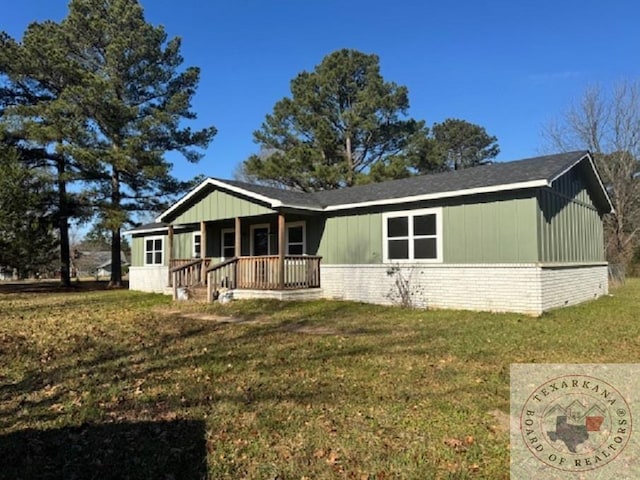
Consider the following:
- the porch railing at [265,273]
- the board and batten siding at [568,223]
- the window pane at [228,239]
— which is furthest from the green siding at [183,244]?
the board and batten siding at [568,223]

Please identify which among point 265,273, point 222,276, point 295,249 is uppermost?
point 295,249

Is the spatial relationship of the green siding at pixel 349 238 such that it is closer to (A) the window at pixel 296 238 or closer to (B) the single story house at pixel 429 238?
(B) the single story house at pixel 429 238

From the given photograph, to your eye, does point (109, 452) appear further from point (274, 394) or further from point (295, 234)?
point (295, 234)

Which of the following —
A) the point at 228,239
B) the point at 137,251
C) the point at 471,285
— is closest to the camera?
the point at 471,285

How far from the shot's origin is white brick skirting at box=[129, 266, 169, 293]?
19.7 m

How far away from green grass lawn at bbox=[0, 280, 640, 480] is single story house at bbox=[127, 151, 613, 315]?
191cm

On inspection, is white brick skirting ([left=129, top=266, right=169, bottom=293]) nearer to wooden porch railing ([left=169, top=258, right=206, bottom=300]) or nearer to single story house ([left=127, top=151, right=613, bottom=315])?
single story house ([left=127, top=151, right=613, bottom=315])

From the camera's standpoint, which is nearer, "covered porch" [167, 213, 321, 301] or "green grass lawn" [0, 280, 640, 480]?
"green grass lawn" [0, 280, 640, 480]

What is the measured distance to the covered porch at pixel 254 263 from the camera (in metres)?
13.4

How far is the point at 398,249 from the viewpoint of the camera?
1264cm

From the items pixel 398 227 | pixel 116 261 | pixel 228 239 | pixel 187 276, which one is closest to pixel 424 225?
pixel 398 227

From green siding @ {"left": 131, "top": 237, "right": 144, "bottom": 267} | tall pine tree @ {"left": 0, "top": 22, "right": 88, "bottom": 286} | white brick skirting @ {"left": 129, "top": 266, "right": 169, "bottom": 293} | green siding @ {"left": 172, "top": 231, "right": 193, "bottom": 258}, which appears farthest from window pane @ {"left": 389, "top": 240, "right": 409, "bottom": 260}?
tall pine tree @ {"left": 0, "top": 22, "right": 88, "bottom": 286}

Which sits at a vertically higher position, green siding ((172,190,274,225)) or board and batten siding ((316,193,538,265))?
green siding ((172,190,274,225))

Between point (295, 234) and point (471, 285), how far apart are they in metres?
6.35
